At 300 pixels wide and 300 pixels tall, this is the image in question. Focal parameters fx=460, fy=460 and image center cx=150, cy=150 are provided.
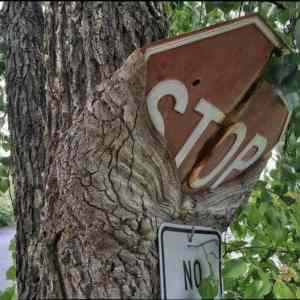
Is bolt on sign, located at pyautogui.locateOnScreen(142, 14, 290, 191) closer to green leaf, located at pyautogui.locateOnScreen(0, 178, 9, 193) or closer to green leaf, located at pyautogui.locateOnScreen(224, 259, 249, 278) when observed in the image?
green leaf, located at pyautogui.locateOnScreen(224, 259, 249, 278)

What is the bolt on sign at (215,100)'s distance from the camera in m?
0.61

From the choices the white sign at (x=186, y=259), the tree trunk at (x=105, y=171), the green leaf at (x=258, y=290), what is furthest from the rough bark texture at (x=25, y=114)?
the green leaf at (x=258, y=290)

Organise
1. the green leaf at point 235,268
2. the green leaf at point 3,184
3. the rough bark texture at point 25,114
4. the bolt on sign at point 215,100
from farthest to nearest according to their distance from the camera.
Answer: the green leaf at point 3,184
the rough bark texture at point 25,114
the green leaf at point 235,268
the bolt on sign at point 215,100

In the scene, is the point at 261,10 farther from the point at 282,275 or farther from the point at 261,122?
the point at 282,275

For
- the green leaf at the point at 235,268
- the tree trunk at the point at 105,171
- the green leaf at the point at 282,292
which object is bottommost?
the green leaf at the point at 282,292

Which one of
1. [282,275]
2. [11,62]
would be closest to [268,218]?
[282,275]

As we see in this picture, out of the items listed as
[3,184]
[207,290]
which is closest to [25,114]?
[3,184]

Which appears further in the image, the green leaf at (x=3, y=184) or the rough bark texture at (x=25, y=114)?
the green leaf at (x=3, y=184)

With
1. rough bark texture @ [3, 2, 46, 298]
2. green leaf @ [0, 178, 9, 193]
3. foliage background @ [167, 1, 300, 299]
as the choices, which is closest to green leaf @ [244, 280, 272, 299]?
foliage background @ [167, 1, 300, 299]

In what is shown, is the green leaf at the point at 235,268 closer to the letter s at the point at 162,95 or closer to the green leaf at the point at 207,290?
the green leaf at the point at 207,290

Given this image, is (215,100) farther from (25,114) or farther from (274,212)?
(25,114)

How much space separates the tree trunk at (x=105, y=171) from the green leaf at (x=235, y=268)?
67 millimetres

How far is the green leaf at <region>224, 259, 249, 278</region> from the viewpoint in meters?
0.76

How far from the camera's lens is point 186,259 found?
0.71 meters
